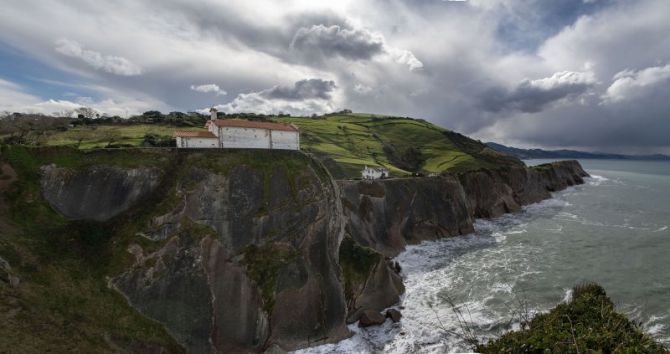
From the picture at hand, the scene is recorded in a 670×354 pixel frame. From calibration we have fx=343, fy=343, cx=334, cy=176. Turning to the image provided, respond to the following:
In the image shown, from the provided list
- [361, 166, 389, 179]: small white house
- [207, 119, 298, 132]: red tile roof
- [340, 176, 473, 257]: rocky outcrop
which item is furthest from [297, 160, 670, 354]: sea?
[207, 119, 298, 132]: red tile roof

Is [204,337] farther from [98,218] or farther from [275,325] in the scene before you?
[98,218]

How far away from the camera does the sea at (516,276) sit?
3150 cm

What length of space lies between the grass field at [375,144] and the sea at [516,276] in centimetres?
3229

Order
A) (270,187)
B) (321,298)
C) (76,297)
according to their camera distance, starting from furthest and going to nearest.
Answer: (270,187), (321,298), (76,297)

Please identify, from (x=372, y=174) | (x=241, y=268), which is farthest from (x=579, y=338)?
(x=372, y=174)

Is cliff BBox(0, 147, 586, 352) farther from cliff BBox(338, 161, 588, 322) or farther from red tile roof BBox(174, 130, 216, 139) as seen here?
red tile roof BBox(174, 130, 216, 139)

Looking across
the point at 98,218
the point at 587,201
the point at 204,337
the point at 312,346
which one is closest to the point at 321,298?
the point at 312,346

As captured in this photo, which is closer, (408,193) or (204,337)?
(204,337)

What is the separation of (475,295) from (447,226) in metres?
28.0

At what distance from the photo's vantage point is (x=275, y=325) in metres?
31.5

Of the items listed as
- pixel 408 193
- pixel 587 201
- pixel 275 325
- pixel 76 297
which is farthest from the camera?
pixel 587 201

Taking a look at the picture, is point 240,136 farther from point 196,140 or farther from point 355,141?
point 355,141

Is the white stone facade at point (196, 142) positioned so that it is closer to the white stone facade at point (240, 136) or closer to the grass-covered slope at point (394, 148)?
the white stone facade at point (240, 136)

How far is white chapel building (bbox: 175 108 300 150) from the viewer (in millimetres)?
41062
